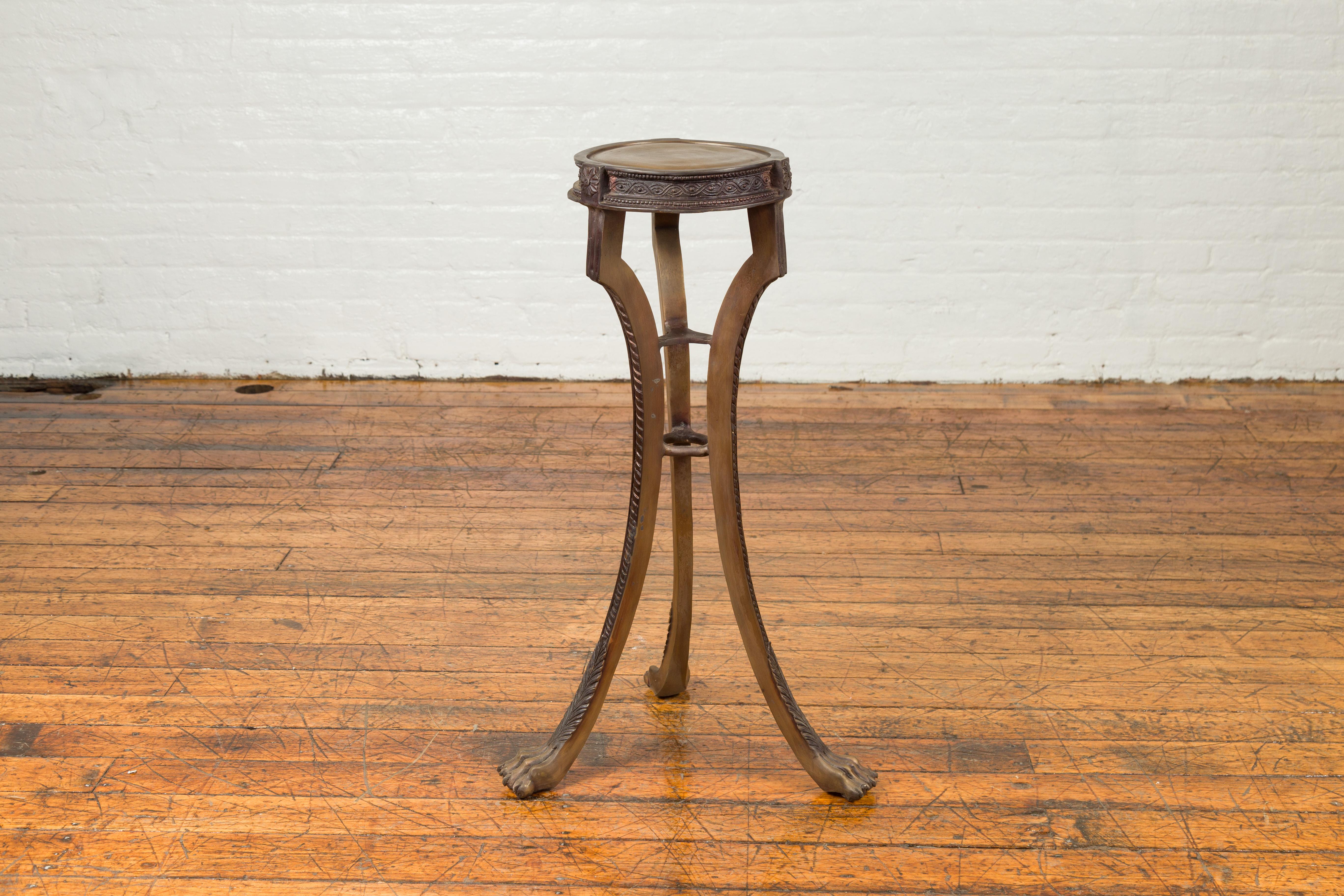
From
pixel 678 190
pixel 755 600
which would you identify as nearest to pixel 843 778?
pixel 755 600

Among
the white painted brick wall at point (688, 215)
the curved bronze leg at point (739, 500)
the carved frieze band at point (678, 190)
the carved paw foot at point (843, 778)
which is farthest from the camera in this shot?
the white painted brick wall at point (688, 215)

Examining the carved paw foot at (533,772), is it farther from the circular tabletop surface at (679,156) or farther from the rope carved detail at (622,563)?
the circular tabletop surface at (679,156)

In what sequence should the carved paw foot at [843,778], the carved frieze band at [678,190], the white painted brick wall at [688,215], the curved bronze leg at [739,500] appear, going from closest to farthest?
1. the carved frieze band at [678,190]
2. the curved bronze leg at [739,500]
3. the carved paw foot at [843,778]
4. the white painted brick wall at [688,215]

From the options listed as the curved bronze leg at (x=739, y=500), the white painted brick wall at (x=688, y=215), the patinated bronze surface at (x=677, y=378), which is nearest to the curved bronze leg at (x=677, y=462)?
the patinated bronze surface at (x=677, y=378)

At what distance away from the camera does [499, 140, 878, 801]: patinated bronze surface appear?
5.64 ft

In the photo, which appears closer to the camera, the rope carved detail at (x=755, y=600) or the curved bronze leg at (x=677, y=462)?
the rope carved detail at (x=755, y=600)

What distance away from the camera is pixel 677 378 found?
2012 mm

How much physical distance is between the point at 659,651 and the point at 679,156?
1048mm

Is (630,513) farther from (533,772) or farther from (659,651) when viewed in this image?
(659,651)

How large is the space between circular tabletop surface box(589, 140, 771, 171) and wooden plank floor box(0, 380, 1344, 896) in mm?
997

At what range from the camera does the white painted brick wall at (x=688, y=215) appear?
390 cm

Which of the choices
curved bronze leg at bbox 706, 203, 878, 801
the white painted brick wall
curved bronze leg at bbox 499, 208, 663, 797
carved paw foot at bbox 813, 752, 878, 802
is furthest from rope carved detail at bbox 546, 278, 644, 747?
the white painted brick wall

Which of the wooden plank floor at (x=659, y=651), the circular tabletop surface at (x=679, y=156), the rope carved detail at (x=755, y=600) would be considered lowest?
the wooden plank floor at (x=659, y=651)

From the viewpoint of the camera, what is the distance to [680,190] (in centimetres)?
169
